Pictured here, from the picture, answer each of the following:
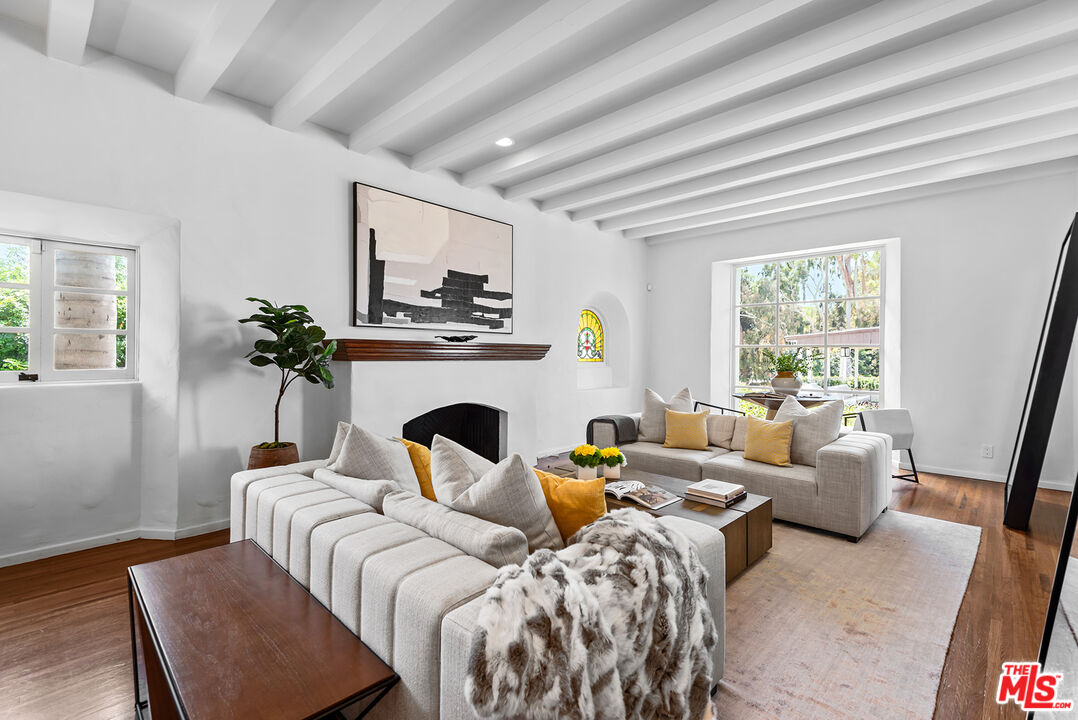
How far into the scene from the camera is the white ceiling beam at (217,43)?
2268 mm

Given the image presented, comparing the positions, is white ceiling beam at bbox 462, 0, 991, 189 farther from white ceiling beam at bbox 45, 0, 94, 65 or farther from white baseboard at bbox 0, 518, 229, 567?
white baseboard at bbox 0, 518, 229, 567

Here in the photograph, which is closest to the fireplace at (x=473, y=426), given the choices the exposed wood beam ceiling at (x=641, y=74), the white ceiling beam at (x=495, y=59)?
the exposed wood beam ceiling at (x=641, y=74)

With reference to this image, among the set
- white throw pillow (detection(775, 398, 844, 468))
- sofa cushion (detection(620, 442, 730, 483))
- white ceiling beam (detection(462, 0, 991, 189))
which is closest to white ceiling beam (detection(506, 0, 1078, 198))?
white ceiling beam (detection(462, 0, 991, 189))

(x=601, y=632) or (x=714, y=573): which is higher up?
(x=601, y=632)

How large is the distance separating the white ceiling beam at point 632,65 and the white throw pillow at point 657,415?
8.10ft

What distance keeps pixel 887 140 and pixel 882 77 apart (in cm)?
100

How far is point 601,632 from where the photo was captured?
3.65 ft

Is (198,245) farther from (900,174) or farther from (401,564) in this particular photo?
(900,174)

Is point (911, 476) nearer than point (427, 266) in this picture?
No

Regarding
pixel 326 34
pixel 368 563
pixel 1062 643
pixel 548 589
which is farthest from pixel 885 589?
pixel 326 34

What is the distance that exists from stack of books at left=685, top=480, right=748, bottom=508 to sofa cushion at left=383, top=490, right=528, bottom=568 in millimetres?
1550

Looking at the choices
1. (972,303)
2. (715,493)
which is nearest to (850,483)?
(715,493)

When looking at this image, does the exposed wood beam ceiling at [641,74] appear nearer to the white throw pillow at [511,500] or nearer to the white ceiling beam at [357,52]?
the white ceiling beam at [357,52]

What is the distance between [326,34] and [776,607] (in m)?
3.67
